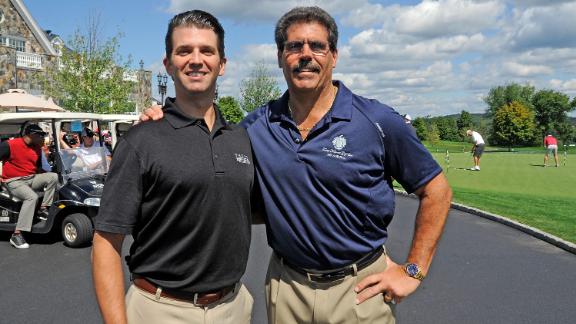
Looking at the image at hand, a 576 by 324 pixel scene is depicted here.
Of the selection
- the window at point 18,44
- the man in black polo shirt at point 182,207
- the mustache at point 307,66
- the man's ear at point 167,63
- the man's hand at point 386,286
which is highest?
the window at point 18,44

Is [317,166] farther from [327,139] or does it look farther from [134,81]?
[134,81]

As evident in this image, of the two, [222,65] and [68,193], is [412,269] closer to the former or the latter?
[222,65]

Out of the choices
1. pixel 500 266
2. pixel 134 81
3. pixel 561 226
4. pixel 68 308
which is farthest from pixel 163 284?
pixel 134 81

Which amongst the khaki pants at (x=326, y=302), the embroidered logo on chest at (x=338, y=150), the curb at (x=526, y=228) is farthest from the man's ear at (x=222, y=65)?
the curb at (x=526, y=228)

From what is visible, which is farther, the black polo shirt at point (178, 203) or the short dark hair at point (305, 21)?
the short dark hair at point (305, 21)

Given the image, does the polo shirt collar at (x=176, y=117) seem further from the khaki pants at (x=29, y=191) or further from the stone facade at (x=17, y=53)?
the stone facade at (x=17, y=53)

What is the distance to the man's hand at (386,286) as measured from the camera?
2.54 meters

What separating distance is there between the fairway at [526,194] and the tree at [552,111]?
65.0 m

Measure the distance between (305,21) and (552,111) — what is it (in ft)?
297

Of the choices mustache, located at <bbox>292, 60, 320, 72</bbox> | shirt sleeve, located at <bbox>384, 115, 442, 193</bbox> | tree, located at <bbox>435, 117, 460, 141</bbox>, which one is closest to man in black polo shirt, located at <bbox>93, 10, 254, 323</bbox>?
mustache, located at <bbox>292, 60, 320, 72</bbox>

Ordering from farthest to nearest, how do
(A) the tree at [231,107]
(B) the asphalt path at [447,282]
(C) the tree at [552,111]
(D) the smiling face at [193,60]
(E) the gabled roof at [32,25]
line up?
(C) the tree at [552,111]
(A) the tree at [231,107]
(E) the gabled roof at [32,25]
(B) the asphalt path at [447,282]
(D) the smiling face at [193,60]

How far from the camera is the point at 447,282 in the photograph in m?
6.29

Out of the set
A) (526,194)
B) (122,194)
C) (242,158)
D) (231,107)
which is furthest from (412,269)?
(231,107)

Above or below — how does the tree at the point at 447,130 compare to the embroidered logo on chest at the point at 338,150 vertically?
below
